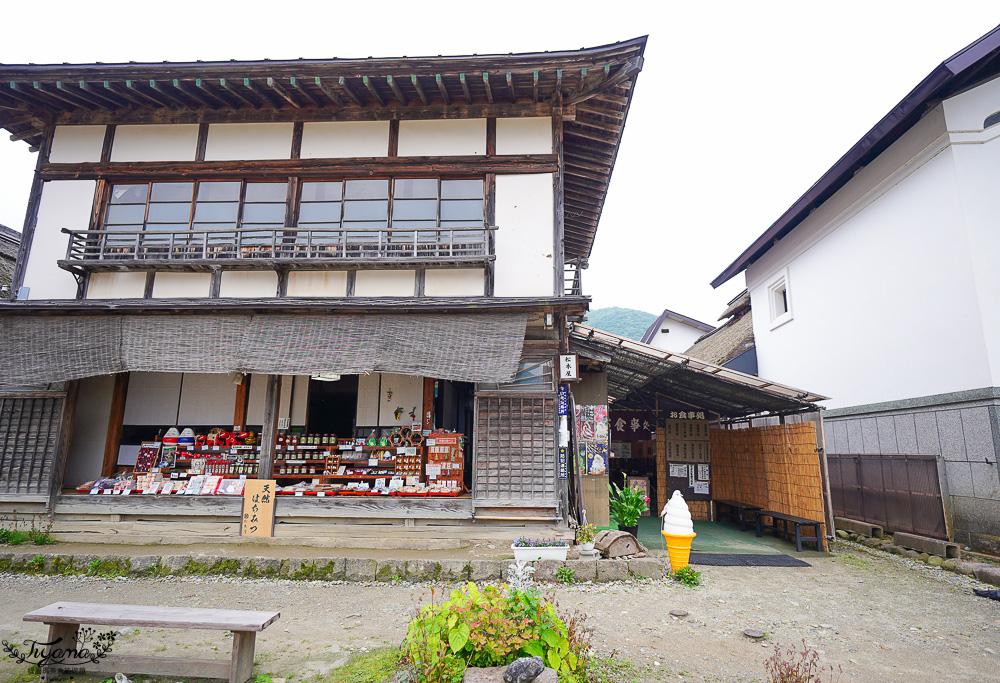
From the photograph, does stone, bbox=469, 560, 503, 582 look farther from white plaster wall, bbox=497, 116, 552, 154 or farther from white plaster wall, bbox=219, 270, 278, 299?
white plaster wall, bbox=497, 116, 552, 154

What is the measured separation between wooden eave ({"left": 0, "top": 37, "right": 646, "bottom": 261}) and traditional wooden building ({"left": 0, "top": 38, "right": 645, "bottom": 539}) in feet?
0.13

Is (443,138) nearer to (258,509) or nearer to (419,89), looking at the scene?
(419,89)

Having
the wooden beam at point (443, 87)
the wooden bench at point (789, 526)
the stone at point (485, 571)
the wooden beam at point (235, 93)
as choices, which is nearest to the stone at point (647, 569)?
the stone at point (485, 571)

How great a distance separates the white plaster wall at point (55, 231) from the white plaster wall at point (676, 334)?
2810cm

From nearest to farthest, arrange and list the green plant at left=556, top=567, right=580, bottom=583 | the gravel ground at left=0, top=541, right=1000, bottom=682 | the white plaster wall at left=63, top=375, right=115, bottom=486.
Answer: the gravel ground at left=0, top=541, right=1000, bottom=682
the green plant at left=556, top=567, right=580, bottom=583
the white plaster wall at left=63, top=375, right=115, bottom=486

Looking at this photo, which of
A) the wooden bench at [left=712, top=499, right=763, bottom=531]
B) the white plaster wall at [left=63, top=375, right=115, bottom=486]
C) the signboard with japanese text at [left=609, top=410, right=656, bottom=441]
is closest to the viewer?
the white plaster wall at [left=63, top=375, right=115, bottom=486]

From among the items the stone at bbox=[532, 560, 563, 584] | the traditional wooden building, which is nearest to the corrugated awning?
the traditional wooden building

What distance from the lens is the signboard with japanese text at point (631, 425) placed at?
630 inches

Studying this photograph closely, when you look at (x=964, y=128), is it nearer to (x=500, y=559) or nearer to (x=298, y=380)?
(x=500, y=559)

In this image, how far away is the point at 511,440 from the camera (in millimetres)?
8883

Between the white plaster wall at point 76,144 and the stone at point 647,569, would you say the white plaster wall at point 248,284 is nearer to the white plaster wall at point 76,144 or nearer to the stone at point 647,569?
the white plaster wall at point 76,144

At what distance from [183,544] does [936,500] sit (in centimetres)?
1374

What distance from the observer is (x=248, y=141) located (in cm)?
998

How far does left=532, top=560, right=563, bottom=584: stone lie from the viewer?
25.6 feet
